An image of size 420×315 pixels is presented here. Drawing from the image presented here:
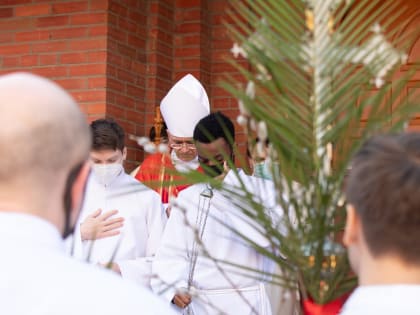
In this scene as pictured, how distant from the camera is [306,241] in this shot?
8.40ft

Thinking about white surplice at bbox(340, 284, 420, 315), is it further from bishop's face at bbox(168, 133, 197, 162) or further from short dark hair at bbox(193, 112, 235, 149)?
bishop's face at bbox(168, 133, 197, 162)

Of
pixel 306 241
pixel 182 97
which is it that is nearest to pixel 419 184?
pixel 306 241

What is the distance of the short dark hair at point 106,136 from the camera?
5.31m

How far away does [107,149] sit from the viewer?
5.38 m

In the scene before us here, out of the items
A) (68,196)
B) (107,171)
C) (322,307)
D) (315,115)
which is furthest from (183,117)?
(68,196)

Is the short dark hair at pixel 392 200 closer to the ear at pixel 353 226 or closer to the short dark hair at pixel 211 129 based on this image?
the ear at pixel 353 226

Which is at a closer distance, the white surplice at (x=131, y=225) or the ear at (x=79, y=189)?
the ear at (x=79, y=189)

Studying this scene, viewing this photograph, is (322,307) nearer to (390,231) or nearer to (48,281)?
(390,231)

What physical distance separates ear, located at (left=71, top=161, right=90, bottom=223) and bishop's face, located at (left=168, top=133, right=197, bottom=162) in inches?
149

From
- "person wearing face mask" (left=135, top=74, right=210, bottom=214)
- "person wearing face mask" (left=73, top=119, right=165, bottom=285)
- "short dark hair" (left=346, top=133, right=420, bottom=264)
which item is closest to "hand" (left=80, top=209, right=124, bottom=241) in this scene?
"person wearing face mask" (left=73, top=119, right=165, bottom=285)

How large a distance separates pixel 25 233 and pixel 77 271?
0.11m

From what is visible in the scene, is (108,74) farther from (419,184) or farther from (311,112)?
(419,184)

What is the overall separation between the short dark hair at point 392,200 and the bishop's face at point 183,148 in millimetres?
3798

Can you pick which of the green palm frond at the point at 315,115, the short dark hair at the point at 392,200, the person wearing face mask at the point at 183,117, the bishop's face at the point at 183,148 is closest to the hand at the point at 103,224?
the person wearing face mask at the point at 183,117
